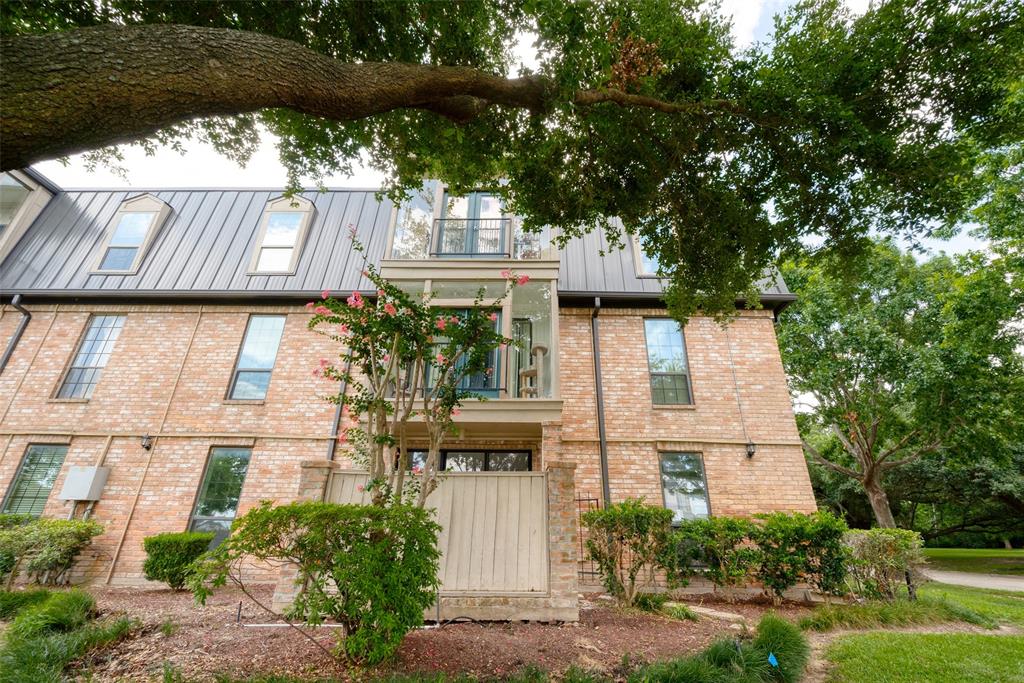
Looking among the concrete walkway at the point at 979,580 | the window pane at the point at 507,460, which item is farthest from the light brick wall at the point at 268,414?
the concrete walkway at the point at 979,580

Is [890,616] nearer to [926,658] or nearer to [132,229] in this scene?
[926,658]

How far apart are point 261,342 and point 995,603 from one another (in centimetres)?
1529

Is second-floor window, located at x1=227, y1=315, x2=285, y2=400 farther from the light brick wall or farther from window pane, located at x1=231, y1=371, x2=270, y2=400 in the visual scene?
the light brick wall

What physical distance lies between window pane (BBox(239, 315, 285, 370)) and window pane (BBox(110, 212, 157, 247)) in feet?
13.6

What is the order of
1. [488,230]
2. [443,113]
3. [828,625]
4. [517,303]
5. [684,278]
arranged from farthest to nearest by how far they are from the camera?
1. [488,230]
2. [517,303]
3. [684,278]
4. [828,625]
5. [443,113]

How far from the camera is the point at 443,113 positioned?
4.55 m

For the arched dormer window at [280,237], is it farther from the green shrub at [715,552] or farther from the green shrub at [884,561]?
the green shrub at [884,561]

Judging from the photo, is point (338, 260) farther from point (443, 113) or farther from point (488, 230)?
point (443, 113)

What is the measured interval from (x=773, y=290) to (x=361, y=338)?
9.43m

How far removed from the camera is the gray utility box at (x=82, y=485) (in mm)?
8422

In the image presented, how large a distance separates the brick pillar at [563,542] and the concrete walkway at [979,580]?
37.8ft

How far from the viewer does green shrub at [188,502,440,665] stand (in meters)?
3.12

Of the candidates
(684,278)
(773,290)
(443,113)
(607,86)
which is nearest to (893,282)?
(773,290)

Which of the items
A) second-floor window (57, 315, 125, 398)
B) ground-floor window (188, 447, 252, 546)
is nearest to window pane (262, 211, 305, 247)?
second-floor window (57, 315, 125, 398)
